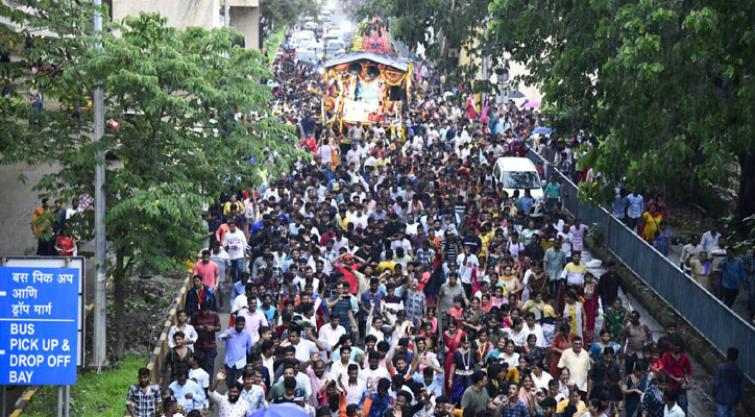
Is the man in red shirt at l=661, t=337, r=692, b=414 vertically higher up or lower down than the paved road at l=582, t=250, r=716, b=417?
higher up

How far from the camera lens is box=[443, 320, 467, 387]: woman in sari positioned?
16.2 m

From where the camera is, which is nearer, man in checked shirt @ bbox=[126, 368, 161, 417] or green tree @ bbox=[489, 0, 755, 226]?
man in checked shirt @ bbox=[126, 368, 161, 417]

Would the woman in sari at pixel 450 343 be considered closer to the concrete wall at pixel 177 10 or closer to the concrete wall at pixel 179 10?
the concrete wall at pixel 179 10

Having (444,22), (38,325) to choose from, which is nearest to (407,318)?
(38,325)

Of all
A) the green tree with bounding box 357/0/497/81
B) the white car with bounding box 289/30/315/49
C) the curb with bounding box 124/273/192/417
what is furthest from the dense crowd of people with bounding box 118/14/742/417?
the white car with bounding box 289/30/315/49

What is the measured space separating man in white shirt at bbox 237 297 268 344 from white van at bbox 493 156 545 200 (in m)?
14.4

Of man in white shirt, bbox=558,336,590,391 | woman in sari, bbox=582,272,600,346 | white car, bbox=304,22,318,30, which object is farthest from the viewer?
white car, bbox=304,22,318,30

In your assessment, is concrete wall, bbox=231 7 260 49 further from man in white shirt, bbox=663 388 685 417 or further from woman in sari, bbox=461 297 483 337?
man in white shirt, bbox=663 388 685 417

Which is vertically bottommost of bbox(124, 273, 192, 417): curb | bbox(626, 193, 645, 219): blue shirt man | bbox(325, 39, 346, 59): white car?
bbox(124, 273, 192, 417): curb

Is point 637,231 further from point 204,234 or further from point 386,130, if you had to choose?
point 386,130

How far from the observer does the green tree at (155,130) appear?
58.1ft

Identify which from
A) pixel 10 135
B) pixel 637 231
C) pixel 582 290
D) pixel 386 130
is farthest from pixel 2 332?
pixel 386 130

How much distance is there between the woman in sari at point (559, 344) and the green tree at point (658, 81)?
404 cm

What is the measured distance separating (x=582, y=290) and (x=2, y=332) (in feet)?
34.6
